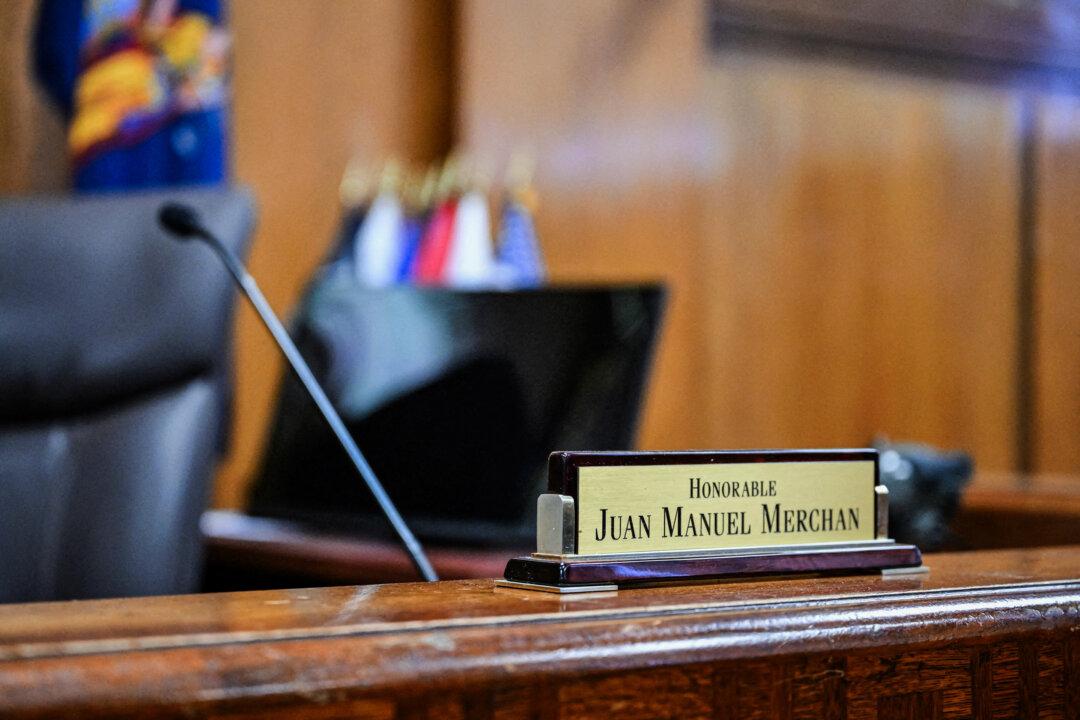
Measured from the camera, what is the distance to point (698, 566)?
0.72 meters

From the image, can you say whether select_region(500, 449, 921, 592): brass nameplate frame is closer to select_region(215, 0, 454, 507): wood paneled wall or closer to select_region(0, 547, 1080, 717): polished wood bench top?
select_region(0, 547, 1080, 717): polished wood bench top

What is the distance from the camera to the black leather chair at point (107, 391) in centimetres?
153

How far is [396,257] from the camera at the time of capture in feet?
12.3

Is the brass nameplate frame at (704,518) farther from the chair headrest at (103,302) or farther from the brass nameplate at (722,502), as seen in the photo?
the chair headrest at (103,302)

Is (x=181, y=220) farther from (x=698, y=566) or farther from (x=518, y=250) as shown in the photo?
(x=518, y=250)

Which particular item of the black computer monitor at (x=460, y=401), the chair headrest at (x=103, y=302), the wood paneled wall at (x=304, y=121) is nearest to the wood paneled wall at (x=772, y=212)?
the wood paneled wall at (x=304, y=121)

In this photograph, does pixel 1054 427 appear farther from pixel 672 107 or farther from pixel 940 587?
pixel 940 587

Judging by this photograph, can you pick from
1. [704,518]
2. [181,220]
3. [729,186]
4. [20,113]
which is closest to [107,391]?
[181,220]

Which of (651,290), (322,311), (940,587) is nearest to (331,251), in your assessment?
(322,311)

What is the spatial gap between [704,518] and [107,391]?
3.48 ft

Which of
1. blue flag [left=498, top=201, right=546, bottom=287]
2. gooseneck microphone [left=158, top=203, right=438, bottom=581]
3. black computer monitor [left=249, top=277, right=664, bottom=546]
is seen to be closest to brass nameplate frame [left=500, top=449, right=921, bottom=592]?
gooseneck microphone [left=158, top=203, right=438, bottom=581]

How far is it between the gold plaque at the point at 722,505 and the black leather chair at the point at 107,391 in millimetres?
948

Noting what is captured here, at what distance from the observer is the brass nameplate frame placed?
2.27 feet

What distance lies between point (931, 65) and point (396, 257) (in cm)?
260
